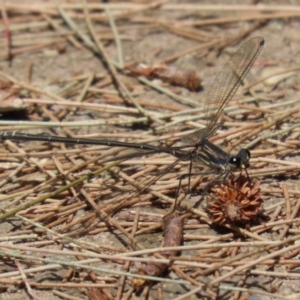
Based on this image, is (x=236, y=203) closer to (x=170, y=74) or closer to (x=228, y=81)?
(x=228, y=81)

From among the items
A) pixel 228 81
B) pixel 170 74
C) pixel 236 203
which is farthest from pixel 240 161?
pixel 170 74

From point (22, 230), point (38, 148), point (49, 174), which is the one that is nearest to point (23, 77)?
point (38, 148)

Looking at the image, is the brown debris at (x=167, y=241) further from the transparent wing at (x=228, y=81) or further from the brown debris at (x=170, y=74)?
the brown debris at (x=170, y=74)

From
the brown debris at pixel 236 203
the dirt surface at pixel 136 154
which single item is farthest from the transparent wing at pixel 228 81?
the brown debris at pixel 236 203

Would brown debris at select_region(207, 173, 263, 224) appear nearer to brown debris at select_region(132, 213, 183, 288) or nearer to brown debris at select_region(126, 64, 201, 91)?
brown debris at select_region(132, 213, 183, 288)

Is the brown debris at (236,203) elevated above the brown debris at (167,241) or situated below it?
above

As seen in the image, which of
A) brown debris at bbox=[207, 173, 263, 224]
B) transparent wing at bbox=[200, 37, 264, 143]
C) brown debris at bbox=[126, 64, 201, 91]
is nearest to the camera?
brown debris at bbox=[207, 173, 263, 224]

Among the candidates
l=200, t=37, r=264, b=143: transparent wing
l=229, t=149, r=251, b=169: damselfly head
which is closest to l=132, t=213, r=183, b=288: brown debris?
l=229, t=149, r=251, b=169: damselfly head
